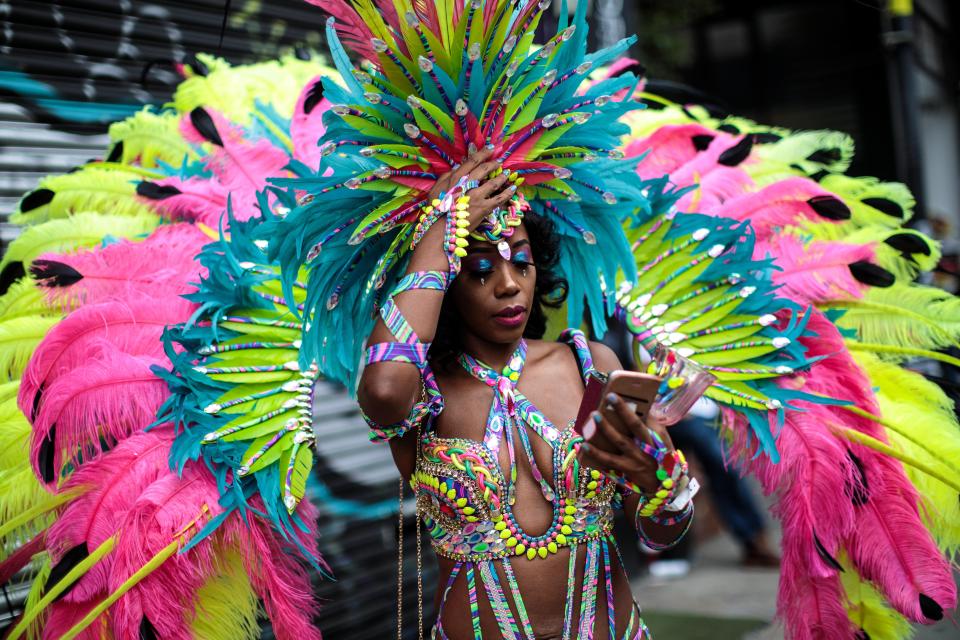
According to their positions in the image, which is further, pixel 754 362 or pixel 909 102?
pixel 909 102

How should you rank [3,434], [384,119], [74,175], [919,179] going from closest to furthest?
[384,119] < [3,434] < [74,175] < [919,179]

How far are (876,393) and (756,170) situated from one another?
0.86 m

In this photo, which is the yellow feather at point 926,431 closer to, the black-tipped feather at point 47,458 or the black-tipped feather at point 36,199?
the black-tipped feather at point 47,458

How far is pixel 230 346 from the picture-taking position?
2.77m

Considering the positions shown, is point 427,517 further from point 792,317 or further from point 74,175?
point 74,175

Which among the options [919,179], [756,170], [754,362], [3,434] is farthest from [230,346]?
[919,179]

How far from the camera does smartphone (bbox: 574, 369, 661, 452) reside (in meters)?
1.89

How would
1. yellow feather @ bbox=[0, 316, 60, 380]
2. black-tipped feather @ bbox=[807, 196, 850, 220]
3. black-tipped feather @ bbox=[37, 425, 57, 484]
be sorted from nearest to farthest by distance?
black-tipped feather @ bbox=[37, 425, 57, 484] → yellow feather @ bbox=[0, 316, 60, 380] → black-tipped feather @ bbox=[807, 196, 850, 220]

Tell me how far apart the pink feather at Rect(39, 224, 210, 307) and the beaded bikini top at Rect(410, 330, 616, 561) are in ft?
3.39

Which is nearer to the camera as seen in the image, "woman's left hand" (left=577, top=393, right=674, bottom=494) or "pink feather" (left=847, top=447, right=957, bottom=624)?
"woman's left hand" (left=577, top=393, right=674, bottom=494)

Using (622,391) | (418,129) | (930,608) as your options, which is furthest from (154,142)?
(930,608)

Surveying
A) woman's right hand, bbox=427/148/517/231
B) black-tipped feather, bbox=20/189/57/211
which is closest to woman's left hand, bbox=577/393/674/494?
woman's right hand, bbox=427/148/517/231

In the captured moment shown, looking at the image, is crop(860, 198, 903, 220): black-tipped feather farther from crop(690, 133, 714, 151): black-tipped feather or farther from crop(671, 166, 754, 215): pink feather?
crop(690, 133, 714, 151): black-tipped feather

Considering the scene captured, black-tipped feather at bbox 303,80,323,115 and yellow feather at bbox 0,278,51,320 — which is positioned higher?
black-tipped feather at bbox 303,80,323,115
